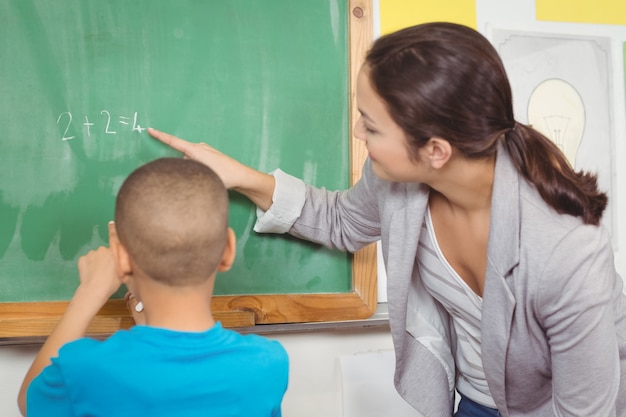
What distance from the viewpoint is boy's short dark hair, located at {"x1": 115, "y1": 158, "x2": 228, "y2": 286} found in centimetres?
85

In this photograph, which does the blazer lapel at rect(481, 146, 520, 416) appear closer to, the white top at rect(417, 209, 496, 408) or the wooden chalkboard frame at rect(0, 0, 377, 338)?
the white top at rect(417, 209, 496, 408)

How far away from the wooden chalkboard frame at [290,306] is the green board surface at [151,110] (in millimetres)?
20

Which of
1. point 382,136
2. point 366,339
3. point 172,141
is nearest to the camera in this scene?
point 382,136

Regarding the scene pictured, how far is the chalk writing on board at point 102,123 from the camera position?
52.1 inches

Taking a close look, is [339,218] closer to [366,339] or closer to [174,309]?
[366,339]

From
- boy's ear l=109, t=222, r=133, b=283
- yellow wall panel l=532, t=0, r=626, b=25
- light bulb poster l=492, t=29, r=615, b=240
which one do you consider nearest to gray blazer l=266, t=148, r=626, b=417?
boy's ear l=109, t=222, r=133, b=283

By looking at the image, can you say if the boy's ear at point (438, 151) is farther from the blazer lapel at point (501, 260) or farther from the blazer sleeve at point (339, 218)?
the blazer sleeve at point (339, 218)

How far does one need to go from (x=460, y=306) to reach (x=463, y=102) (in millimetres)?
433

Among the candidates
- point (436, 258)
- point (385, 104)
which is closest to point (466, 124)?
point (385, 104)

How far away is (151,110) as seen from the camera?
137 cm

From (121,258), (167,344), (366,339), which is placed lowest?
(366,339)

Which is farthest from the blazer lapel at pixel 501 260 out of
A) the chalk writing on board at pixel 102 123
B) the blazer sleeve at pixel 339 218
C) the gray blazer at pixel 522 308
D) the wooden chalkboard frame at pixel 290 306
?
the chalk writing on board at pixel 102 123

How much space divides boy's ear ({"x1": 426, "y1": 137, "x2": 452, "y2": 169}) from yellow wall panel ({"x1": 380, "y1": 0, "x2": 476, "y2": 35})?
64 centimetres

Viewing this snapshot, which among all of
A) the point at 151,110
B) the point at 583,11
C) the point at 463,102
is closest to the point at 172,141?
the point at 151,110
